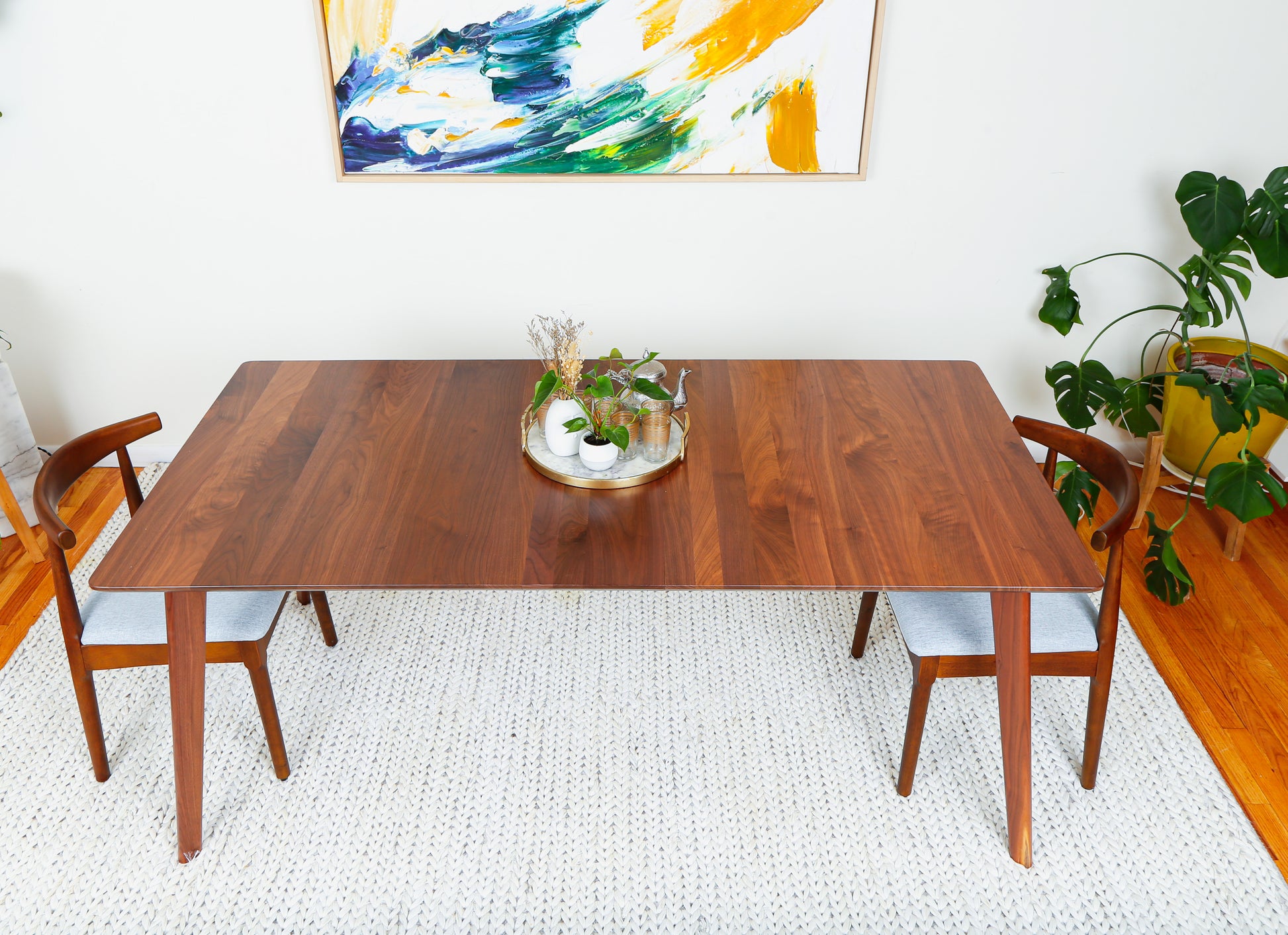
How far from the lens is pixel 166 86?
8.52 feet

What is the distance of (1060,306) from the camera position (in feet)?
8.76

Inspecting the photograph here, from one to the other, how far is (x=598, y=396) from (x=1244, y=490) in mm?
1791

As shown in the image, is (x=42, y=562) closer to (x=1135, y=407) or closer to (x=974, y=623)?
(x=974, y=623)

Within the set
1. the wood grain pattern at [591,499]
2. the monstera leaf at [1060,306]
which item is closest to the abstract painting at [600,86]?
the monstera leaf at [1060,306]

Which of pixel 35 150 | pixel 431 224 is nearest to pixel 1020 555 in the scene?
pixel 431 224

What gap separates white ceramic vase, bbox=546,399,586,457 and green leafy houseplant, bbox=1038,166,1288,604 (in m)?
1.43

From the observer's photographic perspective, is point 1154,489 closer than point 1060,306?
No

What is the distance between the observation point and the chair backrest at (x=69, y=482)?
5.47 feet

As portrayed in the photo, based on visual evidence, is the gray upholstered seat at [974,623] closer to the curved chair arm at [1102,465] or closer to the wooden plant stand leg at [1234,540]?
the curved chair arm at [1102,465]

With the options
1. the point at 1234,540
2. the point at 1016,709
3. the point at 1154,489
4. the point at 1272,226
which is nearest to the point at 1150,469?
the point at 1154,489

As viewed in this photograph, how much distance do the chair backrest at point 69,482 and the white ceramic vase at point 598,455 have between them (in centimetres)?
94

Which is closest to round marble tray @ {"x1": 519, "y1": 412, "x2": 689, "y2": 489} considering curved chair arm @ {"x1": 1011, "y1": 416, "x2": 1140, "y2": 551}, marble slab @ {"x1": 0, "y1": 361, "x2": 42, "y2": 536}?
curved chair arm @ {"x1": 1011, "y1": 416, "x2": 1140, "y2": 551}

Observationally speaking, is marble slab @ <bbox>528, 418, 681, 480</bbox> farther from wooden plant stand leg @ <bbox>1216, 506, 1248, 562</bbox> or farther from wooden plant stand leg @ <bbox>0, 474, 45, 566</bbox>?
wooden plant stand leg @ <bbox>1216, 506, 1248, 562</bbox>

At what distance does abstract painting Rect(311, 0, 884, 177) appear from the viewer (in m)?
2.46
